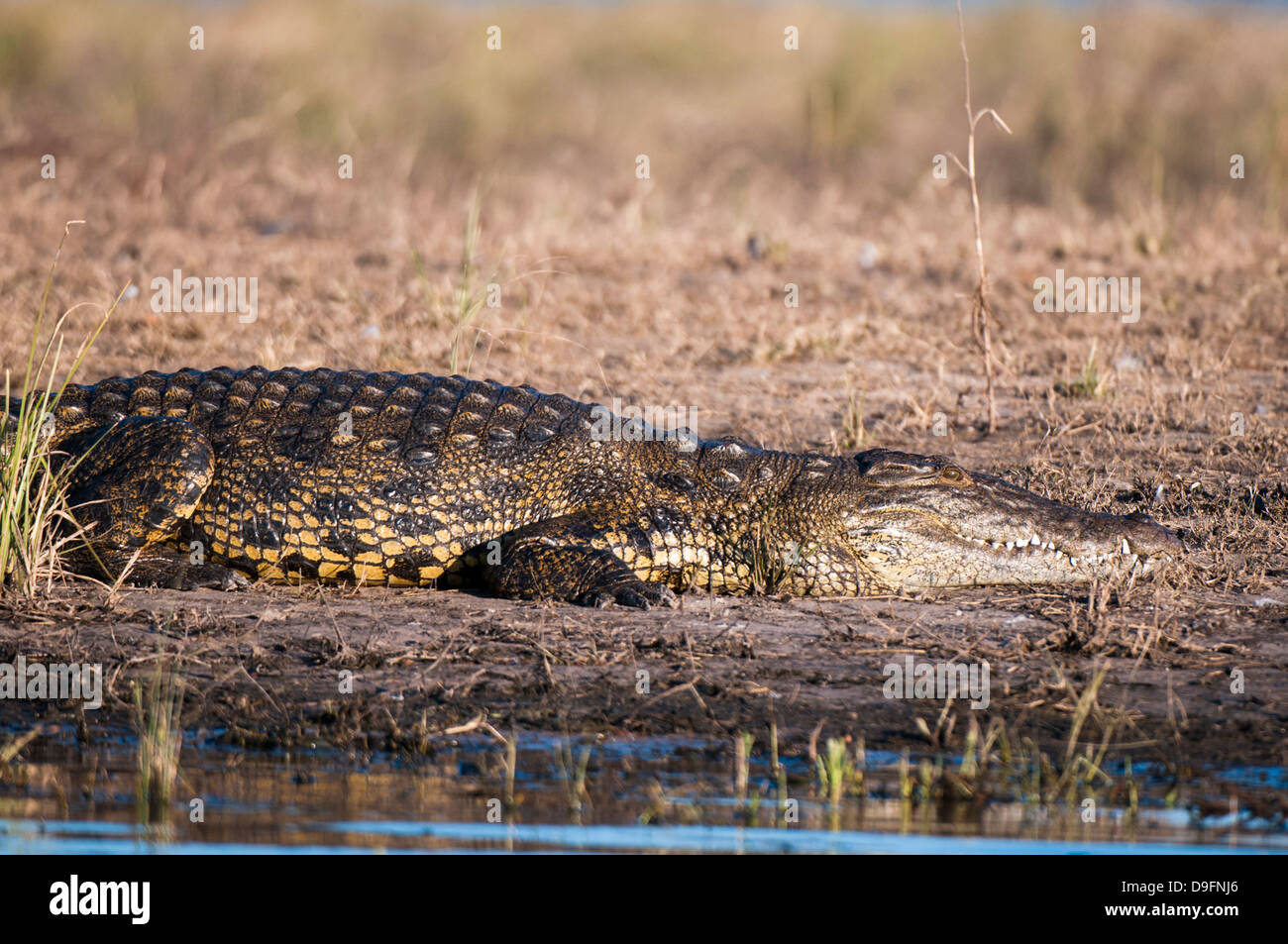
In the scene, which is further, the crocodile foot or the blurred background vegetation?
the blurred background vegetation

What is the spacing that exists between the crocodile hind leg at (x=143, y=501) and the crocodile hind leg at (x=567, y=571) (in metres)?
1.03

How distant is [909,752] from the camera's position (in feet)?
14.4

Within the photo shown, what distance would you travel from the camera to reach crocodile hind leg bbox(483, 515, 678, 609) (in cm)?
562

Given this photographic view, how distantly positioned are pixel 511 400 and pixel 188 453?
4.18 feet

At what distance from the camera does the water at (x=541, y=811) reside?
3699 millimetres

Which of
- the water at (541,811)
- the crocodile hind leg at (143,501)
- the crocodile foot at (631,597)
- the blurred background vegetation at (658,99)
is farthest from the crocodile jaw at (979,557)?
the blurred background vegetation at (658,99)

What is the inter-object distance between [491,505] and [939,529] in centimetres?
176

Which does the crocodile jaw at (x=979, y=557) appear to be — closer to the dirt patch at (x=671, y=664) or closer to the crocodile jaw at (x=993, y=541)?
the crocodile jaw at (x=993, y=541)

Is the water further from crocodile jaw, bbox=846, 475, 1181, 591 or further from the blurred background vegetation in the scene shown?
the blurred background vegetation

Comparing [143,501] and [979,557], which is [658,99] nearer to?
[979,557]

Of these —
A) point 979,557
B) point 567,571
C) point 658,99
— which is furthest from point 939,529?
point 658,99

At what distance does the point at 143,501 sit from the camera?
5.76 meters

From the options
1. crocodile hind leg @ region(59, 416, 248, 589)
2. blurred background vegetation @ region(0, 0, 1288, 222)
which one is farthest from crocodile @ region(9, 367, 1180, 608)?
blurred background vegetation @ region(0, 0, 1288, 222)
